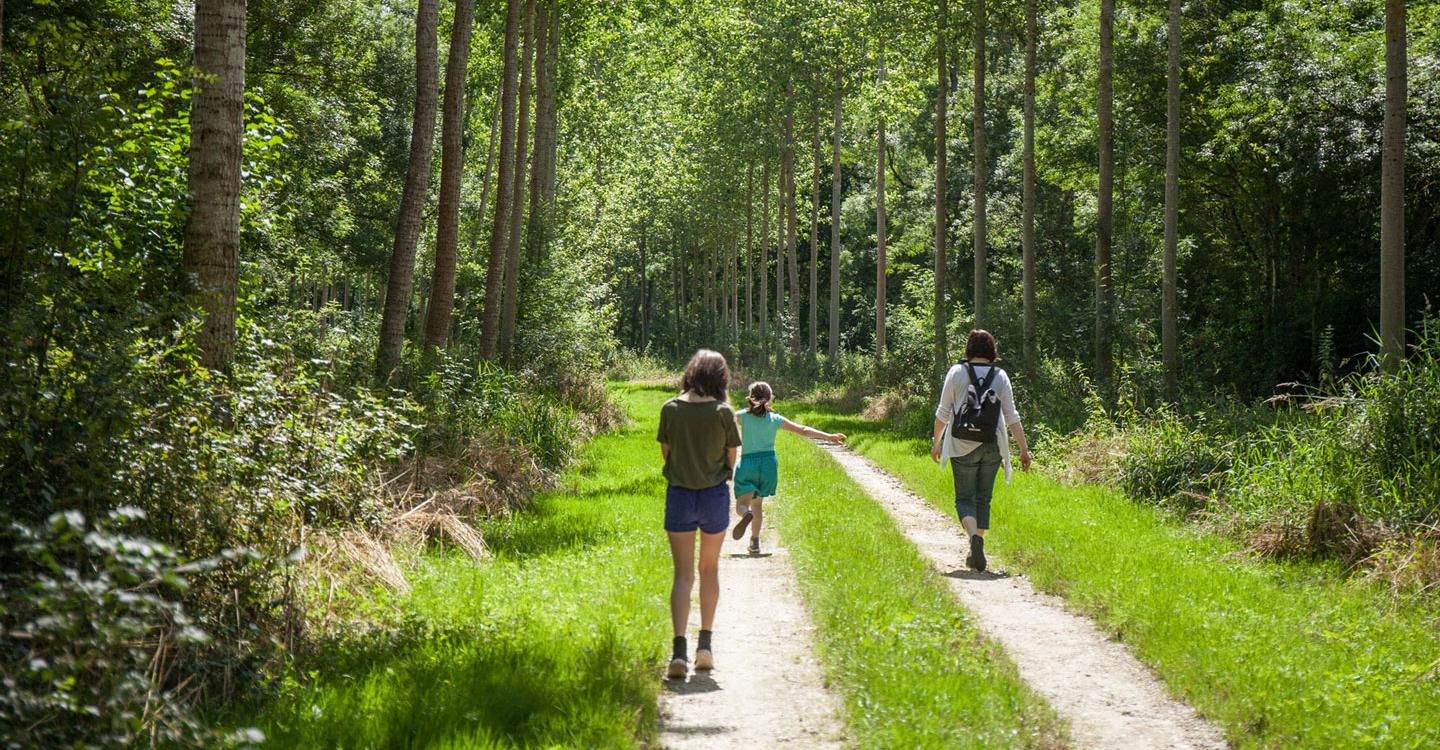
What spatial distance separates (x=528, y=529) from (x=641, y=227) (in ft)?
208

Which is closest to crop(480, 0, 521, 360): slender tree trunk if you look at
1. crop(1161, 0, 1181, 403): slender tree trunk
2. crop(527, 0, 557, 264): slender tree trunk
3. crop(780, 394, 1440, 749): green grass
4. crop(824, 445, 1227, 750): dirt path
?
crop(527, 0, 557, 264): slender tree trunk

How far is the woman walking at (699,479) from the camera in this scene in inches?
269

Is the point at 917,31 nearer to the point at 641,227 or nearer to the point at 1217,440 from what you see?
the point at 1217,440

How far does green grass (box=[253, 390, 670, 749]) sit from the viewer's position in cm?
534

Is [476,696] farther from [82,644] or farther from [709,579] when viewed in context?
[82,644]

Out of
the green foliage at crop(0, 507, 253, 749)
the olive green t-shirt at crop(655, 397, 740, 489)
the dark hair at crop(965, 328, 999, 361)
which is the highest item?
the dark hair at crop(965, 328, 999, 361)

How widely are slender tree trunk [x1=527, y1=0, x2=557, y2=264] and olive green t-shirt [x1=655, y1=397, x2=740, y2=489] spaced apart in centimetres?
1811

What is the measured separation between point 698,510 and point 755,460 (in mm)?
4010

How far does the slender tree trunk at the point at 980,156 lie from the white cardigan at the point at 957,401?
15328 millimetres

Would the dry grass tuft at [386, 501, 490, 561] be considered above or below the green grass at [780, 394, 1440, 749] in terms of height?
above

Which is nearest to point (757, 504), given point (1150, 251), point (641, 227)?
point (1150, 251)

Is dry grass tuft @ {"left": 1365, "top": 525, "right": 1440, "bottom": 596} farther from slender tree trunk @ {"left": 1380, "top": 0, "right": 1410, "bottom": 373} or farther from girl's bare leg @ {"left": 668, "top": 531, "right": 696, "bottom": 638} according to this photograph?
girl's bare leg @ {"left": 668, "top": 531, "right": 696, "bottom": 638}

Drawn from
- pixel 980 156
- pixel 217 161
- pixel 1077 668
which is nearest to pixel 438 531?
pixel 217 161

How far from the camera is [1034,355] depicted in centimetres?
2386
